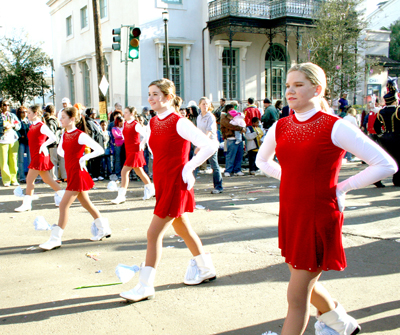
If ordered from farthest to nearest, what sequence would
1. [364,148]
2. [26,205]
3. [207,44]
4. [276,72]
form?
[276,72]
[207,44]
[26,205]
[364,148]

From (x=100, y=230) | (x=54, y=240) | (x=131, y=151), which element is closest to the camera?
(x=54, y=240)

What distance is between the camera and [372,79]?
28.9m

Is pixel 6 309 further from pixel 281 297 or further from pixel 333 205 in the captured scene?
pixel 333 205

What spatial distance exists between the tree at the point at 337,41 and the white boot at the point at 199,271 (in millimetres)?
19746

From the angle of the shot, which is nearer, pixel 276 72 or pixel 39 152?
pixel 39 152

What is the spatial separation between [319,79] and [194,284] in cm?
249

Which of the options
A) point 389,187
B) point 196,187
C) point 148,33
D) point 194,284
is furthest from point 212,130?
point 148,33

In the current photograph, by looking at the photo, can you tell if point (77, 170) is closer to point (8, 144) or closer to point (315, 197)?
point (315, 197)

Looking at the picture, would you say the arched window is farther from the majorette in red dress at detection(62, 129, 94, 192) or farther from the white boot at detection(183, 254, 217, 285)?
the white boot at detection(183, 254, 217, 285)

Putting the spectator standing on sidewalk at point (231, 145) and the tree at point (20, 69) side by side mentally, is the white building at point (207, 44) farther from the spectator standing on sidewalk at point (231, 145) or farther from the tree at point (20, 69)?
the spectator standing on sidewalk at point (231, 145)

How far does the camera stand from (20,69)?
96.9 feet

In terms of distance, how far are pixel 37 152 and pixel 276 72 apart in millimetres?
19136

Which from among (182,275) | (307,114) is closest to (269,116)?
(182,275)

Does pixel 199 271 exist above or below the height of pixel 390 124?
below
